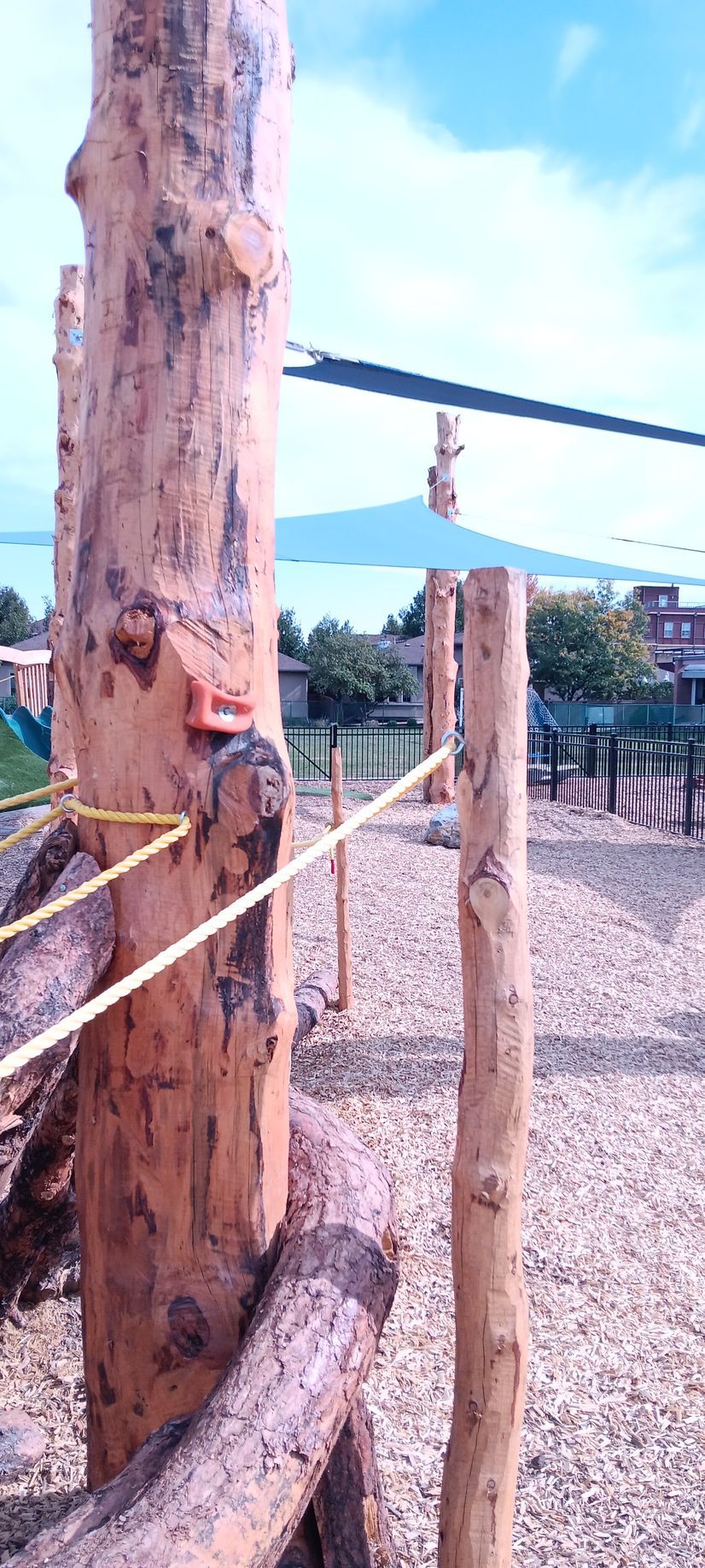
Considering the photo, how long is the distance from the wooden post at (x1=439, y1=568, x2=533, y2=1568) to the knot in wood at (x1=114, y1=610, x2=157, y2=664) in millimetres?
527

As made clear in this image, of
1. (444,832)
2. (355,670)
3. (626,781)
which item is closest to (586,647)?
(355,670)

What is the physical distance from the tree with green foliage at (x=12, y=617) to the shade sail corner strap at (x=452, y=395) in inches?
1670

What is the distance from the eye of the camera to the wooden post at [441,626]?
11.5m

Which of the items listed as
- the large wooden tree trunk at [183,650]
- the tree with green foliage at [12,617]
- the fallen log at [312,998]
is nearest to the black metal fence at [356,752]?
the fallen log at [312,998]

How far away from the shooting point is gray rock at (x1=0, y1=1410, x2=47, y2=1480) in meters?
2.24

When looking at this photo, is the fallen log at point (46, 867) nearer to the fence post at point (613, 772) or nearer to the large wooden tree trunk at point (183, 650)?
the large wooden tree trunk at point (183, 650)

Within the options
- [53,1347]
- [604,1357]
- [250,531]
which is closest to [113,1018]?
[250,531]

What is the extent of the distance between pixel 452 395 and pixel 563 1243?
541cm

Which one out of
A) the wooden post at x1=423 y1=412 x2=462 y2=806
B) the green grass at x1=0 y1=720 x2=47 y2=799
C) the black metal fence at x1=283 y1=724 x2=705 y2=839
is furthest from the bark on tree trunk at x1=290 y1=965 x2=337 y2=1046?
the wooden post at x1=423 y1=412 x2=462 y2=806

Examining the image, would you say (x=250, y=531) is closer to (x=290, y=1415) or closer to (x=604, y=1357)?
(x=290, y=1415)

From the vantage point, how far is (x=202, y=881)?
1453mm

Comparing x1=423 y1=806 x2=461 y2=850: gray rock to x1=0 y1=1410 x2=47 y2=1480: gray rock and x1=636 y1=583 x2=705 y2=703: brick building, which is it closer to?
x1=0 y1=1410 x2=47 y2=1480: gray rock

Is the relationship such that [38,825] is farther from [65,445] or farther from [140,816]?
[65,445]

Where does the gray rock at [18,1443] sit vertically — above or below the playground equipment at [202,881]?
below
